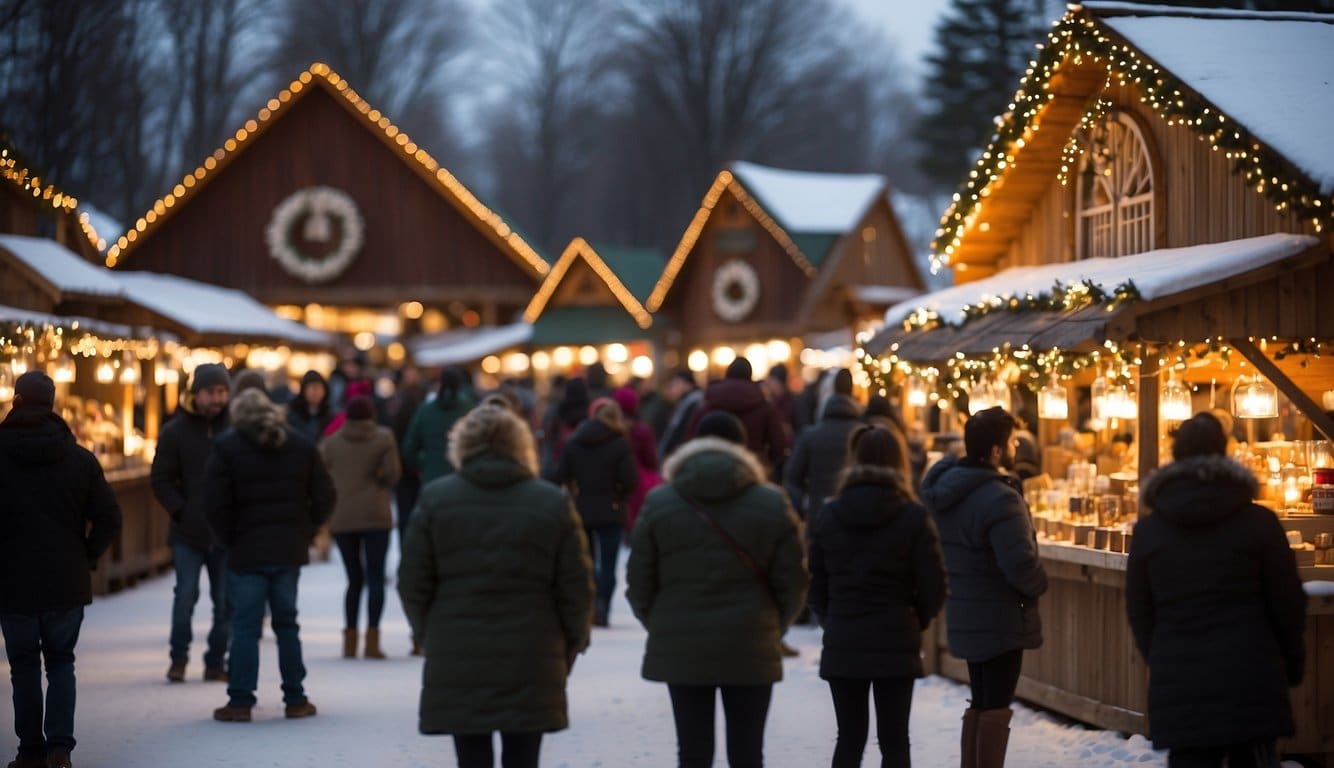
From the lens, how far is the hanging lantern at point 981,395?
12312 millimetres

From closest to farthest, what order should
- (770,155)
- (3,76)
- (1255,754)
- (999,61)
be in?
(1255,754) < (3,76) < (999,61) < (770,155)

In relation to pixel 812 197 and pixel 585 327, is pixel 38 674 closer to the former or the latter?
pixel 585 327

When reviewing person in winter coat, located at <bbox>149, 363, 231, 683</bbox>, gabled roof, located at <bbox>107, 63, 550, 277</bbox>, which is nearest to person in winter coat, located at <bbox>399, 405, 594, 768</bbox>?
person in winter coat, located at <bbox>149, 363, 231, 683</bbox>

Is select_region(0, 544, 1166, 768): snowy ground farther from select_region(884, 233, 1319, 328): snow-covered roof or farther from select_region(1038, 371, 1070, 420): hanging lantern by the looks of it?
select_region(884, 233, 1319, 328): snow-covered roof

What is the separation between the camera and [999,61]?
161ft

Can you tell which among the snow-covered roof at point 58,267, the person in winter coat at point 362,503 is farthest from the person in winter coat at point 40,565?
the snow-covered roof at point 58,267

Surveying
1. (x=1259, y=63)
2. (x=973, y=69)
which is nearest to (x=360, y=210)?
(x=973, y=69)

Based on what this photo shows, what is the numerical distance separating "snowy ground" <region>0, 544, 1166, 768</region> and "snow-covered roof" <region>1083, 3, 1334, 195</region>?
3.25 m

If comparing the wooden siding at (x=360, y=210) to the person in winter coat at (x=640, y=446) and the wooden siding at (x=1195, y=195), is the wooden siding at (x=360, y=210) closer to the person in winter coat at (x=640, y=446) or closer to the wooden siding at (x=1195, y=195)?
the person in winter coat at (x=640, y=446)

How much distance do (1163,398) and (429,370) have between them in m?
28.8

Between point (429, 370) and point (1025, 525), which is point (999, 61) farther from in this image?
point (1025, 525)

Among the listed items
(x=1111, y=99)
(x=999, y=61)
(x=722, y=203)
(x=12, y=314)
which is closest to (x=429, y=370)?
(x=722, y=203)

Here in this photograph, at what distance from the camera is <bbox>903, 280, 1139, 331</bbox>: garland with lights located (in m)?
9.95

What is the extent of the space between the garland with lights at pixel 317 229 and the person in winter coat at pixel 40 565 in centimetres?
2930
